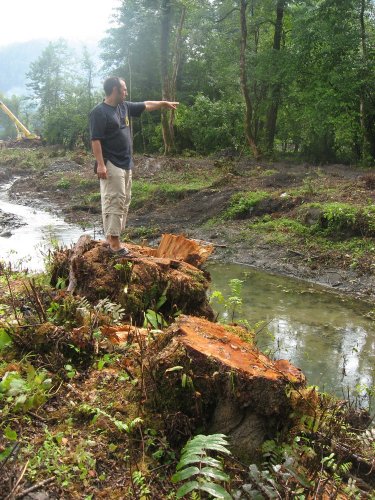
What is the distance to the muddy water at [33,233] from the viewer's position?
11586 mm

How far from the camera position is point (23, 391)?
2844 mm

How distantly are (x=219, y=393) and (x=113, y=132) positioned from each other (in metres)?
3.40

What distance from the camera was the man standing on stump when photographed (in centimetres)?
518

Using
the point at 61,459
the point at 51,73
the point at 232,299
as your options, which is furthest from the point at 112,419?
the point at 51,73

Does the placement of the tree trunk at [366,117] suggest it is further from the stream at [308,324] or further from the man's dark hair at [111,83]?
the man's dark hair at [111,83]

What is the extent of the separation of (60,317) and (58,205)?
54.7 ft

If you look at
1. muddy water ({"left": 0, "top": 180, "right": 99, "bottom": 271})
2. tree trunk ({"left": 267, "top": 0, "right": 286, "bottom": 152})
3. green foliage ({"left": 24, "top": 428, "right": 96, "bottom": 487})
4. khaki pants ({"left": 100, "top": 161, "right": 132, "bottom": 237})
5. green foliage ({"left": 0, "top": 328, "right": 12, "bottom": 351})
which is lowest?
muddy water ({"left": 0, "top": 180, "right": 99, "bottom": 271})

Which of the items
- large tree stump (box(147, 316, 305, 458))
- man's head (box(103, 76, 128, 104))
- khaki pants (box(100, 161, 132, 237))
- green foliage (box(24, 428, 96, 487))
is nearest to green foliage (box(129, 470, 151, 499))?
green foliage (box(24, 428, 96, 487))

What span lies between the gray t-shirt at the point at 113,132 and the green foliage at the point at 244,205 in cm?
897

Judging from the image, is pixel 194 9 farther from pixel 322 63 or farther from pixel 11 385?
pixel 11 385

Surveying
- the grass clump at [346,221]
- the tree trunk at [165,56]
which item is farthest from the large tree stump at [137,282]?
the tree trunk at [165,56]

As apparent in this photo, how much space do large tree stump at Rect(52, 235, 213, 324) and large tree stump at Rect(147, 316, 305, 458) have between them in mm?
1831

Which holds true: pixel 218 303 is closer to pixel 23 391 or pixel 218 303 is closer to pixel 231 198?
pixel 23 391

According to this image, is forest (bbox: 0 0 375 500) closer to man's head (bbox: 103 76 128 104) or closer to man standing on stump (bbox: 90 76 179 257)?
man standing on stump (bbox: 90 76 179 257)
